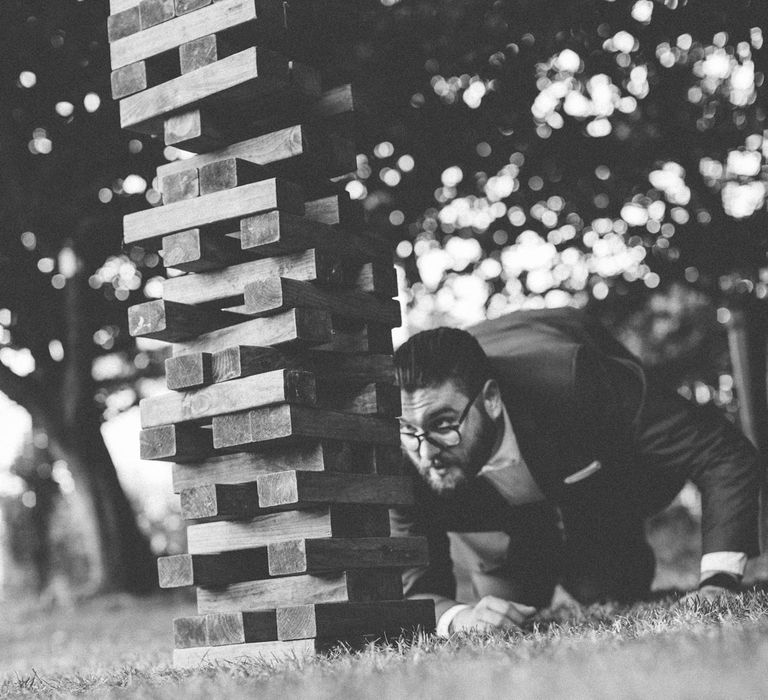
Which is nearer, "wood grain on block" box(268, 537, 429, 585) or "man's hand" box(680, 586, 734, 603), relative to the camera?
"wood grain on block" box(268, 537, 429, 585)

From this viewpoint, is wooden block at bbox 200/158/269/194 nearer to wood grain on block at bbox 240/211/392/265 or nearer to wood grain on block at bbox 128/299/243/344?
wood grain on block at bbox 240/211/392/265

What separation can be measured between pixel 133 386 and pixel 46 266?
14.5ft

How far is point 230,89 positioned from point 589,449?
2.72m

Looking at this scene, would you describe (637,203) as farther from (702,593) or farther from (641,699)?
(641,699)

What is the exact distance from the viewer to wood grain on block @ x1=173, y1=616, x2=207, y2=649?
388cm

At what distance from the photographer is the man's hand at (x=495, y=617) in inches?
168

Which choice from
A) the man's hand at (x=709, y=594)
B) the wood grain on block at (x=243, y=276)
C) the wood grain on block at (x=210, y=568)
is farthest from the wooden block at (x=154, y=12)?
the man's hand at (x=709, y=594)

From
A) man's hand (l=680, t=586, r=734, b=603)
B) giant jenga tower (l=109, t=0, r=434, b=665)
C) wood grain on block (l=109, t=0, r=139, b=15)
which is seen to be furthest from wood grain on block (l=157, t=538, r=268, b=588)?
wood grain on block (l=109, t=0, r=139, b=15)

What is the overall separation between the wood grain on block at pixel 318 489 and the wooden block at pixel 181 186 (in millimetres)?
1187

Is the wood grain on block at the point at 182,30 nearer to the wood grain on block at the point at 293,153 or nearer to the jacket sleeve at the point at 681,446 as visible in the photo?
the wood grain on block at the point at 293,153

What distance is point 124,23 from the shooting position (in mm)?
4344

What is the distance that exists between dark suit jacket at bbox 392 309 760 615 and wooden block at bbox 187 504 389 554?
1.23 m

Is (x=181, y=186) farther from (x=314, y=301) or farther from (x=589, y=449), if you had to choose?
(x=589, y=449)

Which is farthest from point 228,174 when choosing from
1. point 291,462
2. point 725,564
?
point 725,564
